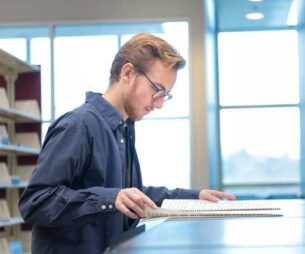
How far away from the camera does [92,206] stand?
1392 mm

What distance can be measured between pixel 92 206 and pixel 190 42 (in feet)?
17.3

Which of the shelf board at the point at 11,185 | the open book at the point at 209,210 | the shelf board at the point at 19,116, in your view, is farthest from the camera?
the shelf board at the point at 19,116

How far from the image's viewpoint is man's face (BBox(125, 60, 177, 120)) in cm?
173

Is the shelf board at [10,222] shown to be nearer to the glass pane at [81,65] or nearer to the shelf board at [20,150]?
the shelf board at [20,150]

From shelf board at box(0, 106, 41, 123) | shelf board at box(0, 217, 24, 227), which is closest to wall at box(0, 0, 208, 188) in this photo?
shelf board at box(0, 106, 41, 123)

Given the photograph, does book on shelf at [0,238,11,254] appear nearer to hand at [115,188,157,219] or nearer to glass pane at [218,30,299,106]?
hand at [115,188,157,219]

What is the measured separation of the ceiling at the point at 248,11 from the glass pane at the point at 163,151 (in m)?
1.99

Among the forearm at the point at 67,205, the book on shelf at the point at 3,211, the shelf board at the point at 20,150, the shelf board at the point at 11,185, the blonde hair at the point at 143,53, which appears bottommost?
the book on shelf at the point at 3,211

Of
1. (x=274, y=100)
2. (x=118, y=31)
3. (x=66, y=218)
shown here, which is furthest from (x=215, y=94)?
(x=66, y=218)

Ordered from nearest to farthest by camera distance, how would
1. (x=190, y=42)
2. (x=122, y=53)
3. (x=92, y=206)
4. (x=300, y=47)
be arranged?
(x=92, y=206), (x=122, y=53), (x=190, y=42), (x=300, y=47)

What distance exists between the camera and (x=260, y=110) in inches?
362

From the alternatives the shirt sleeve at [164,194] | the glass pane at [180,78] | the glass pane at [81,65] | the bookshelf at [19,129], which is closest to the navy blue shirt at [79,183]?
the shirt sleeve at [164,194]

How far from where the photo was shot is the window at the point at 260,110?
920 cm

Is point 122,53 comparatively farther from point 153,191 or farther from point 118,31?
point 118,31
